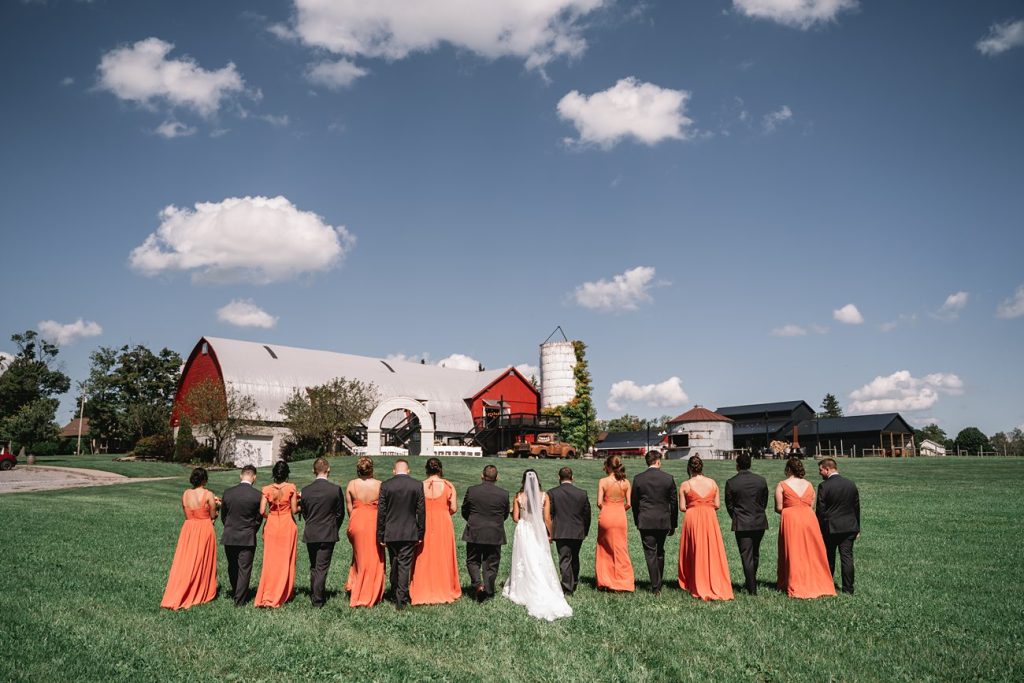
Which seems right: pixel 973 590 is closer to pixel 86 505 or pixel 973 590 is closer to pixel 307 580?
pixel 307 580

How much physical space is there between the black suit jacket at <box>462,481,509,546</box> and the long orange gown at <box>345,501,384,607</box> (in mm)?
1268

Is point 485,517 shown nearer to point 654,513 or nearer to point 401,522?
point 401,522

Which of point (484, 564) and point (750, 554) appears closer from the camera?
point (484, 564)

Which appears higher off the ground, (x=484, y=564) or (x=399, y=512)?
(x=399, y=512)

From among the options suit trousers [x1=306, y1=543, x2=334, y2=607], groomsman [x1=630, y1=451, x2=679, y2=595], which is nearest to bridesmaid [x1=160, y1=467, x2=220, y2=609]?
suit trousers [x1=306, y1=543, x2=334, y2=607]

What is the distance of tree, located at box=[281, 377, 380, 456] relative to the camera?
4541 cm

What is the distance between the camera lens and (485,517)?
10398 mm

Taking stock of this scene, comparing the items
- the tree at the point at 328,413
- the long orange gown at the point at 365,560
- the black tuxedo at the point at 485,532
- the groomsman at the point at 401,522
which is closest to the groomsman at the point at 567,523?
the black tuxedo at the point at 485,532

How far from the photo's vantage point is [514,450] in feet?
157

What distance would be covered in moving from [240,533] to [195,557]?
68cm

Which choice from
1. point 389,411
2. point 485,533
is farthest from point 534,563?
point 389,411

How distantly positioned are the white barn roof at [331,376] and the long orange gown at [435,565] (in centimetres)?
4143

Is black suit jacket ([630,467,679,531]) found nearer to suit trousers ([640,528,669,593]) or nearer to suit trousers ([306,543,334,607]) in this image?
suit trousers ([640,528,669,593])

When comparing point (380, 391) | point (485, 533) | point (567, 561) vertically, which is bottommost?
point (567, 561)
